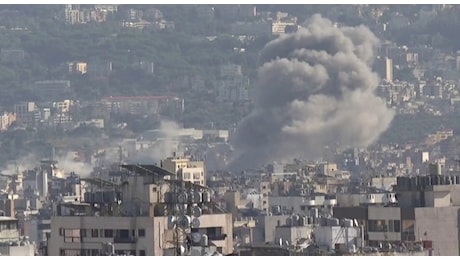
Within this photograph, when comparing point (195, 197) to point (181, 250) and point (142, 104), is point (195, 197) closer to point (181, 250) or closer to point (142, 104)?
point (181, 250)

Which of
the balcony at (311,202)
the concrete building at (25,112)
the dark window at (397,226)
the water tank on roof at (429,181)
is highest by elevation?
the water tank on roof at (429,181)

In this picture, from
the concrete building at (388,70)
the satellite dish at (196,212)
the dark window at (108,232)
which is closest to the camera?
the satellite dish at (196,212)

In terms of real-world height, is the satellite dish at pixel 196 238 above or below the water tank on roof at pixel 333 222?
above

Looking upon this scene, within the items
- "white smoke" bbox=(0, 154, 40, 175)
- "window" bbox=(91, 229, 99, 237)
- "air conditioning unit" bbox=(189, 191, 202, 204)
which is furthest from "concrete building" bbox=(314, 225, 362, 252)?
"white smoke" bbox=(0, 154, 40, 175)

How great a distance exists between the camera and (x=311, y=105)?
87875 millimetres

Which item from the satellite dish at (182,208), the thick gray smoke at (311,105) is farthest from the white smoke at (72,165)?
the satellite dish at (182,208)

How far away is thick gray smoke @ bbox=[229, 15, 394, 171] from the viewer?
278 feet

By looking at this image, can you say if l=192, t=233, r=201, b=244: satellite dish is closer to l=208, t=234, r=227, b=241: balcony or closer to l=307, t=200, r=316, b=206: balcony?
l=208, t=234, r=227, b=241: balcony

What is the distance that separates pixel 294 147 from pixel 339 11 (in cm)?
3161

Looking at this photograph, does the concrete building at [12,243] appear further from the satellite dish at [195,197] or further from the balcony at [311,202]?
the balcony at [311,202]

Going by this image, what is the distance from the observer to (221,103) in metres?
112

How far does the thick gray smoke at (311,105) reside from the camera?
84.9m

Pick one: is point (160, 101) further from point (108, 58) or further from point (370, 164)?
point (370, 164)

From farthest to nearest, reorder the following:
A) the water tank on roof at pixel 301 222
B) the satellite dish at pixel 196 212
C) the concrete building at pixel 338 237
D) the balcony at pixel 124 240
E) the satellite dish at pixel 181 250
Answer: the water tank on roof at pixel 301 222, the concrete building at pixel 338 237, the balcony at pixel 124 240, the satellite dish at pixel 196 212, the satellite dish at pixel 181 250
